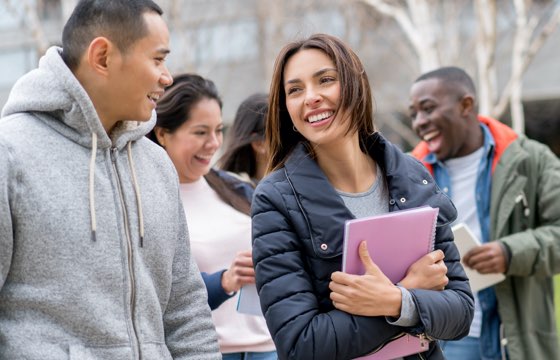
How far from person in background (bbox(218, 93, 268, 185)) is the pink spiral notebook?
1964 millimetres

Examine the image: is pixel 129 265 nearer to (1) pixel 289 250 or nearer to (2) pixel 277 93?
(1) pixel 289 250

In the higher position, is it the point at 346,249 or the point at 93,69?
the point at 93,69

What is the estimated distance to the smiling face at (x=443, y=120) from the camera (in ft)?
17.1

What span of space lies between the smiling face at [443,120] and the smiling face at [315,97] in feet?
7.55

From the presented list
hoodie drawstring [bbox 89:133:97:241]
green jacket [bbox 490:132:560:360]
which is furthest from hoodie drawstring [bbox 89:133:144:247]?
green jacket [bbox 490:132:560:360]

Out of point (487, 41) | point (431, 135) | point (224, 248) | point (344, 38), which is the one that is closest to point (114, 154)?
point (224, 248)

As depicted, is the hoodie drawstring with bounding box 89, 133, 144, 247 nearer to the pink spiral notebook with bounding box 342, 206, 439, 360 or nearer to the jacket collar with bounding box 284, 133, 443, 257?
the jacket collar with bounding box 284, 133, 443, 257

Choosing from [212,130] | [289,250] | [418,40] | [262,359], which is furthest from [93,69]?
[418,40]

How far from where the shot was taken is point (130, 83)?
9.25ft

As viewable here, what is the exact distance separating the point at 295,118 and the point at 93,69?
0.72m

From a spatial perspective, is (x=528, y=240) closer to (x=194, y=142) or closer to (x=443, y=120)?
(x=443, y=120)

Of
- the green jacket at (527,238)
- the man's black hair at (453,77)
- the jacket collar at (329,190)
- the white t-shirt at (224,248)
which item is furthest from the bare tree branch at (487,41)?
the jacket collar at (329,190)

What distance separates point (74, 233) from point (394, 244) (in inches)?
40.4

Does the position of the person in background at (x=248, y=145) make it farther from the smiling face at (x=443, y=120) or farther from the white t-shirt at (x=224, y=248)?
the smiling face at (x=443, y=120)
